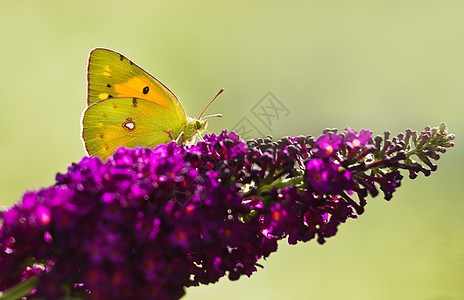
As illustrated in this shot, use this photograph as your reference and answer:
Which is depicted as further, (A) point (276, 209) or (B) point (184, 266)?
(A) point (276, 209)

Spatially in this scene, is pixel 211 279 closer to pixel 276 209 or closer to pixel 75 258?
pixel 276 209

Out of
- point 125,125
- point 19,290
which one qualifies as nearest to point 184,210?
point 19,290

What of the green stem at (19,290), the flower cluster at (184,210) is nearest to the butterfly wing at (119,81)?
the flower cluster at (184,210)

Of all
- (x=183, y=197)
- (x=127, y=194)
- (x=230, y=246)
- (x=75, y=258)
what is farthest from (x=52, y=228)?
(x=230, y=246)

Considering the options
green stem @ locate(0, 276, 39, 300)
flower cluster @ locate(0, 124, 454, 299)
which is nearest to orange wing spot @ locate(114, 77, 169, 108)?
flower cluster @ locate(0, 124, 454, 299)

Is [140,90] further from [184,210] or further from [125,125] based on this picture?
[184,210]

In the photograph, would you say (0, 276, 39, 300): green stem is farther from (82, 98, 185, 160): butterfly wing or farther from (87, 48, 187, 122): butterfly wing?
(87, 48, 187, 122): butterfly wing
